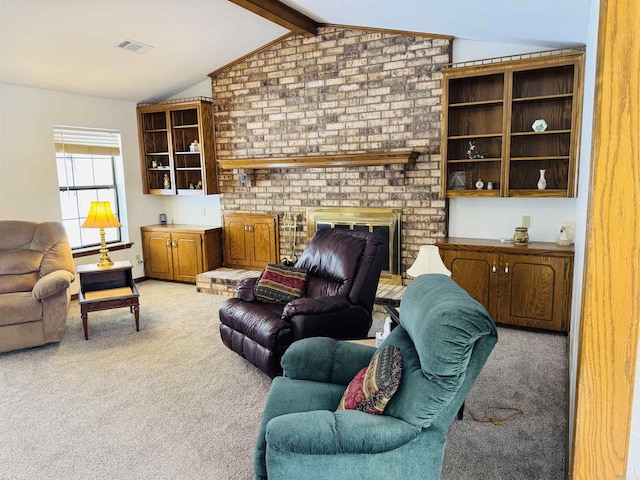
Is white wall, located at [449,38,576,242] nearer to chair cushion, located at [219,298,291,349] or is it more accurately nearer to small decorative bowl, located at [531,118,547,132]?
small decorative bowl, located at [531,118,547,132]

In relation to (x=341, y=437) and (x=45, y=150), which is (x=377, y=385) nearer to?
(x=341, y=437)

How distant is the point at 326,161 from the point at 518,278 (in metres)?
2.29

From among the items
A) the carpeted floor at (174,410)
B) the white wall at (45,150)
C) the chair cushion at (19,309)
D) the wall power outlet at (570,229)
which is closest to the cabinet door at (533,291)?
the carpeted floor at (174,410)

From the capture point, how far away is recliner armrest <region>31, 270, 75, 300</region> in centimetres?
380

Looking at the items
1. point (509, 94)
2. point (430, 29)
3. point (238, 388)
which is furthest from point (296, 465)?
point (430, 29)

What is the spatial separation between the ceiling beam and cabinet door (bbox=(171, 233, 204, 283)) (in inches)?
108

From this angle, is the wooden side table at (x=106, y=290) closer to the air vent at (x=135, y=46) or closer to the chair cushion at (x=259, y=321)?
the chair cushion at (x=259, y=321)

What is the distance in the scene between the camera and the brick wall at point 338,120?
15.4 ft

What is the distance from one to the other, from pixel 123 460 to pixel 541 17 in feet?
12.6

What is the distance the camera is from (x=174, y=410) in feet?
9.37

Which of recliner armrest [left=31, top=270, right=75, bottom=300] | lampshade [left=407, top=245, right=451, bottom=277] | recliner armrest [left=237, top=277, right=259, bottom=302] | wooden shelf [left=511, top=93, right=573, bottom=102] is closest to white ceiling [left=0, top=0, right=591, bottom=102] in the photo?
wooden shelf [left=511, top=93, right=573, bottom=102]

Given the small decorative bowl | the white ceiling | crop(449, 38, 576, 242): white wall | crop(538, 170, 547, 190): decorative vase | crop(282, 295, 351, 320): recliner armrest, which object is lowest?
crop(282, 295, 351, 320): recliner armrest

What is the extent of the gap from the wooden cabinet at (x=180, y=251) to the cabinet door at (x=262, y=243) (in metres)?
0.51

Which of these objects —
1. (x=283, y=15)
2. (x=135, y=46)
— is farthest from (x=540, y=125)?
(x=135, y=46)
